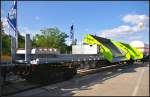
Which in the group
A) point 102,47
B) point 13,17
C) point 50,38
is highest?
point 50,38

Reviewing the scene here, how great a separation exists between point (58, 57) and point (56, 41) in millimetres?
65165

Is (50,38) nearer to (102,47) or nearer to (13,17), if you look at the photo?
(102,47)

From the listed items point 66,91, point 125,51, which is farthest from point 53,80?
point 125,51

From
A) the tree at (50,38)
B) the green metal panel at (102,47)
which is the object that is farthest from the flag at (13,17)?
the tree at (50,38)

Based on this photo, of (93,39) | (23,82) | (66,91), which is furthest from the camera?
(93,39)

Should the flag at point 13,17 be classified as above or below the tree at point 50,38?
below

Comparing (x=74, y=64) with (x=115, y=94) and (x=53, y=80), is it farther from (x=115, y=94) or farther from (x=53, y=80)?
(x=115, y=94)

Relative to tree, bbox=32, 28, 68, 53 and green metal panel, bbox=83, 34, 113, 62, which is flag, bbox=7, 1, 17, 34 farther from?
tree, bbox=32, 28, 68, 53

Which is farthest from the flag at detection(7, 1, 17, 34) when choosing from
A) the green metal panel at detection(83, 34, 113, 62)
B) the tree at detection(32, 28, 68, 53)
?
the tree at detection(32, 28, 68, 53)

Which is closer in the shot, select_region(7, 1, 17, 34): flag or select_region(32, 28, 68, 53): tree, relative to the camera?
select_region(7, 1, 17, 34): flag

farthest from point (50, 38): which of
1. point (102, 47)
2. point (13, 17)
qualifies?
point (13, 17)

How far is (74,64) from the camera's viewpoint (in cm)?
1512

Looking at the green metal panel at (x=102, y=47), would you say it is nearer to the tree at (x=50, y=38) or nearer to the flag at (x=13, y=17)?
the flag at (x=13, y=17)

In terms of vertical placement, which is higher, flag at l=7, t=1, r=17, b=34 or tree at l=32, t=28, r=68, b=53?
tree at l=32, t=28, r=68, b=53
